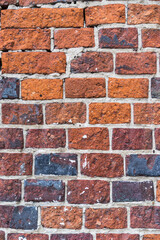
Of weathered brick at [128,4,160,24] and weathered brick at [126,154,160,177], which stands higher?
weathered brick at [128,4,160,24]

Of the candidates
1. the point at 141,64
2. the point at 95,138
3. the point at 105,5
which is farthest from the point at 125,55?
the point at 95,138

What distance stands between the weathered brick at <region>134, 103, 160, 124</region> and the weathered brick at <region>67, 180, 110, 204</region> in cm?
29

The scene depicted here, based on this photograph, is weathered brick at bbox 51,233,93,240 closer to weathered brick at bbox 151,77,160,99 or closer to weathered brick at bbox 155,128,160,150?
weathered brick at bbox 155,128,160,150

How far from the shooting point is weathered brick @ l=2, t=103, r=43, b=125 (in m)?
0.99

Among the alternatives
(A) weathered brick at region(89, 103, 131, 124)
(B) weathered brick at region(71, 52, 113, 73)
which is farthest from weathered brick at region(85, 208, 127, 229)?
(B) weathered brick at region(71, 52, 113, 73)

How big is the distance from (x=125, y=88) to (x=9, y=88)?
1.54ft

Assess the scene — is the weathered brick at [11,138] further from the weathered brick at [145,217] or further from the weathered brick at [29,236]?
the weathered brick at [145,217]

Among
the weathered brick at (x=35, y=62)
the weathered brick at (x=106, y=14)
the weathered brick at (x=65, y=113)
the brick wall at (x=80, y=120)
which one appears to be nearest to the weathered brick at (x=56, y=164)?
the brick wall at (x=80, y=120)

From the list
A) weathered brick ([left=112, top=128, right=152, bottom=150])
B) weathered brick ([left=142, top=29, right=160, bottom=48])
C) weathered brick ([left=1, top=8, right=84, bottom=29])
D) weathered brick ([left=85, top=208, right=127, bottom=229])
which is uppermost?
weathered brick ([left=1, top=8, right=84, bottom=29])

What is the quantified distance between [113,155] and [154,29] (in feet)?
1.76

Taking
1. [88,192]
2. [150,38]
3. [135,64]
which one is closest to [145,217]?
[88,192]

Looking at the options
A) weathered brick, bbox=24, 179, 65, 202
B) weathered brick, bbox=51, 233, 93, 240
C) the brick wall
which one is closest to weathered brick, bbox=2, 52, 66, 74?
the brick wall

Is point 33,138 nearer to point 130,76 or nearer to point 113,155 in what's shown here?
point 113,155

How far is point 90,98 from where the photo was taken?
987 millimetres
